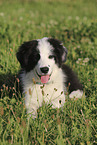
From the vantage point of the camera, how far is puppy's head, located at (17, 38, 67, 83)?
2799 millimetres

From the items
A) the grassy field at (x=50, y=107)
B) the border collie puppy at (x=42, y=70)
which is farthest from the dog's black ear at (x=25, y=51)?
the grassy field at (x=50, y=107)

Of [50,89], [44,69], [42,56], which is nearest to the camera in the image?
[44,69]

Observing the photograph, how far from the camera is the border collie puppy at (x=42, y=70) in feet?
9.29

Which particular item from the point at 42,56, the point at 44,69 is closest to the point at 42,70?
the point at 44,69

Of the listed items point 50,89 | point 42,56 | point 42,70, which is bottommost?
point 50,89

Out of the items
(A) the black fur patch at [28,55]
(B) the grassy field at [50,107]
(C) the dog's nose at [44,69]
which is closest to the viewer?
(B) the grassy field at [50,107]

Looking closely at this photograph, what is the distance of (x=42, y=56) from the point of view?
2826mm

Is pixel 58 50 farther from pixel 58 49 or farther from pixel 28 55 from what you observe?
pixel 28 55

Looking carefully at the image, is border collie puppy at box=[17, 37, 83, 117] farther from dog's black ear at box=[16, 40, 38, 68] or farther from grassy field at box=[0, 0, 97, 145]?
grassy field at box=[0, 0, 97, 145]

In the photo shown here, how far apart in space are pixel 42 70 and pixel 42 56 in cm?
22

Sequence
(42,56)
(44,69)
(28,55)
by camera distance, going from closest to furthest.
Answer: (44,69) < (42,56) < (28,55)

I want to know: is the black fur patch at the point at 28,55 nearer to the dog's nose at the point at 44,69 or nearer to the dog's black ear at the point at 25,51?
the dog's black ear at the point at 25,51

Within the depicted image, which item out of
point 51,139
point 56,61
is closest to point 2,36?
point 56,61

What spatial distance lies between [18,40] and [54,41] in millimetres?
2109
